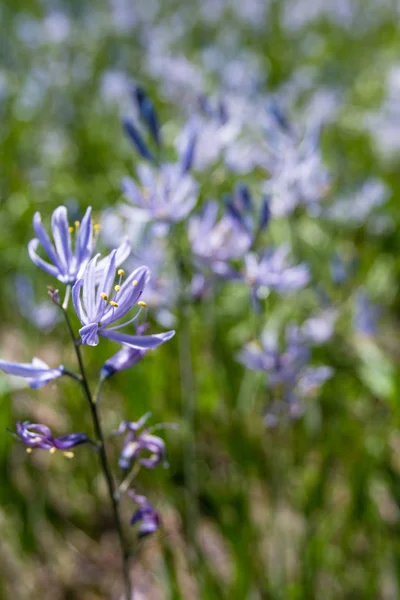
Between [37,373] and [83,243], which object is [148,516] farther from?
[83,243]

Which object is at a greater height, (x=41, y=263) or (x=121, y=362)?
(x=41, y=263)

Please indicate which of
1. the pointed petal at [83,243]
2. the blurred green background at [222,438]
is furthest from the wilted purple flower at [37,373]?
the blurred green background at [222,438]

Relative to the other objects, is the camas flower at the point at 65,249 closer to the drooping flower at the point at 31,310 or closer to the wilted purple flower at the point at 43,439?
the wilted purple flower at the point at 43,439

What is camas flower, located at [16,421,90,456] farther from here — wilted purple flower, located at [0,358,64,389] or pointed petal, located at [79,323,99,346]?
pointed petal, located at [79,323,99,346]

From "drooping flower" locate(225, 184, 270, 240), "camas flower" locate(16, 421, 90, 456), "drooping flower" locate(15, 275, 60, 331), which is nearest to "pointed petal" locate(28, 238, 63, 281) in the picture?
"camas flower" locate(16, 421, 90, 456)

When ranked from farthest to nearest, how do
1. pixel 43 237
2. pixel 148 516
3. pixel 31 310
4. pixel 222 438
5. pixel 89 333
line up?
pixel 31 310, pixel 222 438, pixel 148 516, pixel 43 237, pixel 89 333

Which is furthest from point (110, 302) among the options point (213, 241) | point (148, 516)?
point (213, 241)

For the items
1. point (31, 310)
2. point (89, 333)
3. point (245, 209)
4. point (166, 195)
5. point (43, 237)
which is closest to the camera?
point (89, 333)
